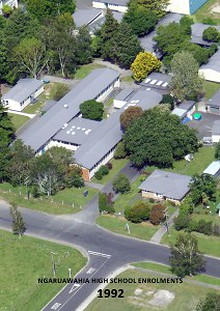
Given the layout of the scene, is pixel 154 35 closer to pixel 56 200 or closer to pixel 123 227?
pixel 56 200

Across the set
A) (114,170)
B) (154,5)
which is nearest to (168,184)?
(114,170)

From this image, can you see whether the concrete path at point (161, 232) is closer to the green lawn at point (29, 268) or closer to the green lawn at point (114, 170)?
the green lawn at point (29, 268)

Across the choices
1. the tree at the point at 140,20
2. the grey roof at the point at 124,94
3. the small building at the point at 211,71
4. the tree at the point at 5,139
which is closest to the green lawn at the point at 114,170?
the tree at the point at 5,139

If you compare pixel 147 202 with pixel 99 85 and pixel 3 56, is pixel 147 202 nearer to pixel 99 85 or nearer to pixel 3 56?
pixel 99 85

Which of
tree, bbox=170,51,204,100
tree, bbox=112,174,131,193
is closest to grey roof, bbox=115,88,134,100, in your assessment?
tree, bbox=170,51,204,100

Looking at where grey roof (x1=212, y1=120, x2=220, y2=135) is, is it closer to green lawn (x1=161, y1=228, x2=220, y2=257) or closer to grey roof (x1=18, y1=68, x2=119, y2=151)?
grey roof (x1=18, y1=68, x2=119, y2=151)
